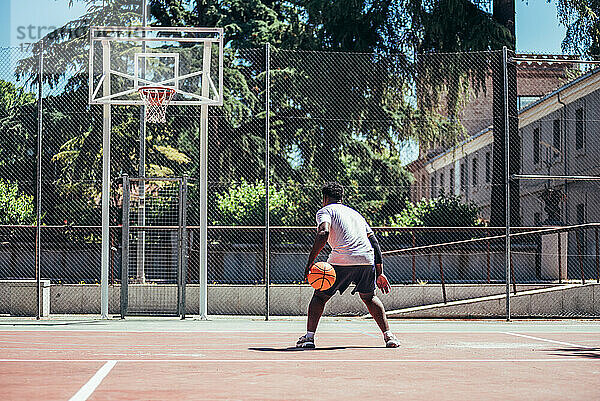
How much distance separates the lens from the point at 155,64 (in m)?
19.9

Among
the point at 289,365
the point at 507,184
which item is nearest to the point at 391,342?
the point at 289,365

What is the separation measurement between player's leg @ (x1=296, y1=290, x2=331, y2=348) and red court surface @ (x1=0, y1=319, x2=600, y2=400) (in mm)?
143

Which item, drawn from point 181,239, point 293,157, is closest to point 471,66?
point 293,157

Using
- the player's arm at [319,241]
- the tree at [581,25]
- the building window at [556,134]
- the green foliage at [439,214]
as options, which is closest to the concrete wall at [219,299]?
the green foliage at [439,214]

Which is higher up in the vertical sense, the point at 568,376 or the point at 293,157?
the point at 293,157

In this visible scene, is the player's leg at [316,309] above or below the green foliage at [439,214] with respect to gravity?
below

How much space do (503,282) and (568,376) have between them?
11.1 meters

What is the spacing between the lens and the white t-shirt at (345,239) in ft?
33.5

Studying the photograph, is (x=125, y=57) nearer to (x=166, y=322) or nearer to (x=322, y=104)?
(x=322, y=104)

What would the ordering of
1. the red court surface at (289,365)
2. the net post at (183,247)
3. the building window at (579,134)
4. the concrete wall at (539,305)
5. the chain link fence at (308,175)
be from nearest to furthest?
the red court surface at (289,365), the net post at (183,247), the concrete wall at (539,305), the chain link fence at (308,175), the building window at (579,134)

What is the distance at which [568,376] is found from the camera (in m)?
7.61

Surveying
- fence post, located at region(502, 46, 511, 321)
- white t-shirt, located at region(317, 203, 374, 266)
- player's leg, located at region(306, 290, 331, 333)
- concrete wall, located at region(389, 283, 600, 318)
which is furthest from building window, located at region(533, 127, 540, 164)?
player's leg, located at region(306, 290, 331, 333)

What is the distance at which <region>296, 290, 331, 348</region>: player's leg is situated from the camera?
10016 mm

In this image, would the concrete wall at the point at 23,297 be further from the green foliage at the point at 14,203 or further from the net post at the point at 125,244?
the green foliage at the point at 14,203
